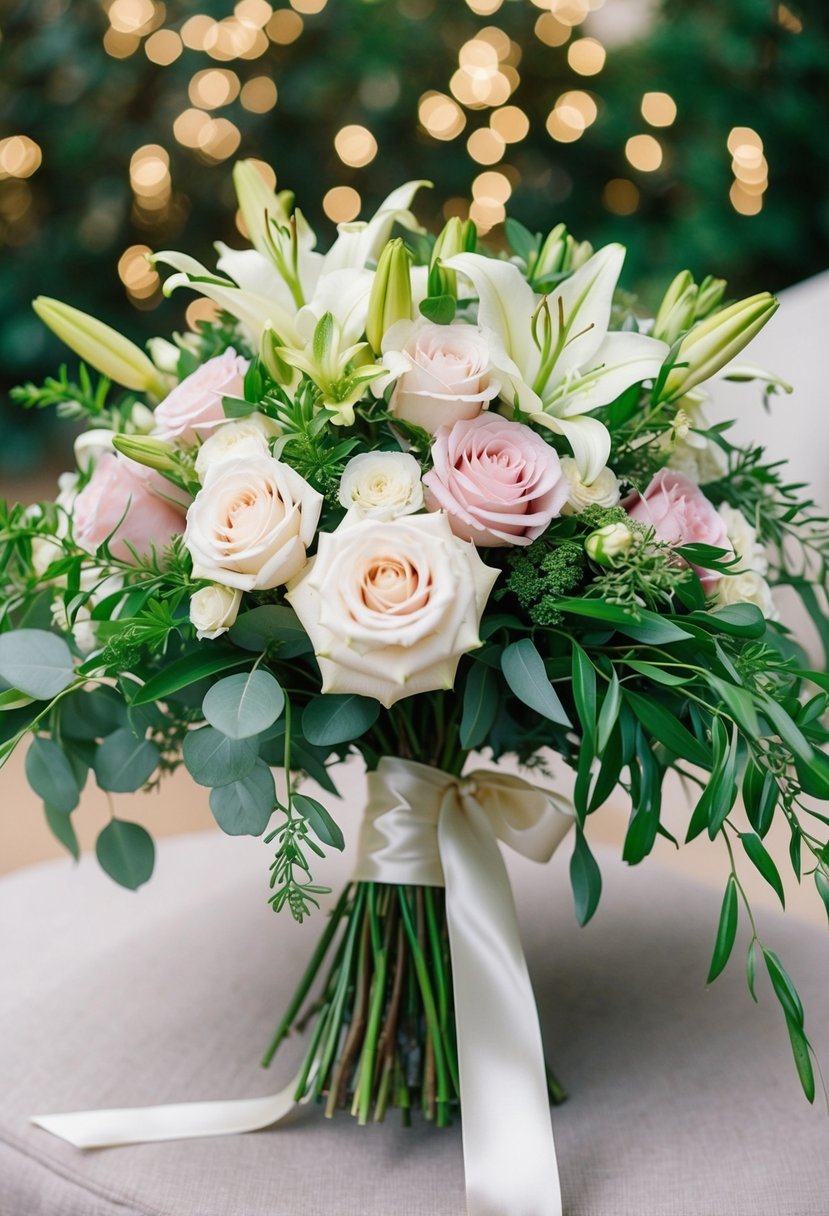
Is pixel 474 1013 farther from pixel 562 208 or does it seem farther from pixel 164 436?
pixel 562 208

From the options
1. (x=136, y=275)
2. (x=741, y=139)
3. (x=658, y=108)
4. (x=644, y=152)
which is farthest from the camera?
(x=136, y=275)

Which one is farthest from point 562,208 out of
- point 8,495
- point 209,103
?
point 8,495

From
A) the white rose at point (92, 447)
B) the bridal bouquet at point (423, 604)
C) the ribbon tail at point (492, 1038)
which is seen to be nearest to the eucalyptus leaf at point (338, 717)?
the bridal bouquet at point (423, 604)

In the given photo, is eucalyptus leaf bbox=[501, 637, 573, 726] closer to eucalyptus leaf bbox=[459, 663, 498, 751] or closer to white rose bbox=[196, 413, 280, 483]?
eucalyptus leaf bbox=[459, 663, 498, 751]

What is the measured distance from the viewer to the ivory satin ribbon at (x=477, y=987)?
0.59 meters

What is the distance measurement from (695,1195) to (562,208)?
2706 millimetres

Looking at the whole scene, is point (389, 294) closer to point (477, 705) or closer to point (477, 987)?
point (477, 705)

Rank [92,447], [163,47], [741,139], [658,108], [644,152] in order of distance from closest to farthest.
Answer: [92,447] < [741,139] < [658,108] < [644,152] < [163,47]

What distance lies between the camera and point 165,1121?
0.68m

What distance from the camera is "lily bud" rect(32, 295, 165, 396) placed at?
0.65 m

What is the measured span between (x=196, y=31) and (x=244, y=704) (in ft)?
9.04

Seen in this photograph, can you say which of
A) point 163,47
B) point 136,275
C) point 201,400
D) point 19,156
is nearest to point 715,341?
point 201,400

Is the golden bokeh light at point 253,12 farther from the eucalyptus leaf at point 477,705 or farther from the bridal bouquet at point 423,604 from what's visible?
the eucalyptus leaf at point 477,705

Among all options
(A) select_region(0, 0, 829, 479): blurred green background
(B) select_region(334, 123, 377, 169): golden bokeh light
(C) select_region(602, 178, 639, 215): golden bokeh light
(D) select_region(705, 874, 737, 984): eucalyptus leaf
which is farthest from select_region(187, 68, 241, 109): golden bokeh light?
(D) select_region(705, 874, 737, 984): eucalyptus leaf
